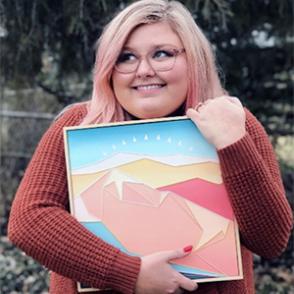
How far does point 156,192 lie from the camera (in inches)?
63.9

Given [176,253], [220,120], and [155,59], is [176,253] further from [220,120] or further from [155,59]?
[155,59]

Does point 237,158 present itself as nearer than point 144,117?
Yes

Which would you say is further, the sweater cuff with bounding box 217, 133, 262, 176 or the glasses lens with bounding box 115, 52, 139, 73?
the glasses lens with bounding box 115, 52, 139, 73

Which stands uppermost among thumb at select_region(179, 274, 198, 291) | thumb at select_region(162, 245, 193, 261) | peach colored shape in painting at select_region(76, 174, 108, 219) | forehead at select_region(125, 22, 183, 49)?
forehead at select_region(125, 22, 183, 49)

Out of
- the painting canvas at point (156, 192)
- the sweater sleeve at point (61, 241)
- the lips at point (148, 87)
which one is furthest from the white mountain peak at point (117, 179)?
the lips at point (148, 87)

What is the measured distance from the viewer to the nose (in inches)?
66.2

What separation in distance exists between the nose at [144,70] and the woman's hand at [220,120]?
0.14 meters

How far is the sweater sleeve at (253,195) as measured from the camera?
1.59 m

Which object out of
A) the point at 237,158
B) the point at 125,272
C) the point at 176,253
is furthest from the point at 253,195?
the point at 125,272

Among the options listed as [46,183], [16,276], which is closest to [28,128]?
[16,276]

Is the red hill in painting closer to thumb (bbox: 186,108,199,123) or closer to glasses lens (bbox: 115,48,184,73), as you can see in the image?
thumb (bbox: 186,108,199,123)

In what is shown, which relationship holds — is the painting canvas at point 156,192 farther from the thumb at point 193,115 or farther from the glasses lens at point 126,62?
the glasses lens at point 126,62

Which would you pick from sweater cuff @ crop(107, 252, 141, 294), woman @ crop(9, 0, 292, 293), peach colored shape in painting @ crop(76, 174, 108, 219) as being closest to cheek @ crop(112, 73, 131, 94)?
woman @ crop(9, 0, 292, 293)

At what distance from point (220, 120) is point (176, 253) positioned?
32 centimetres
